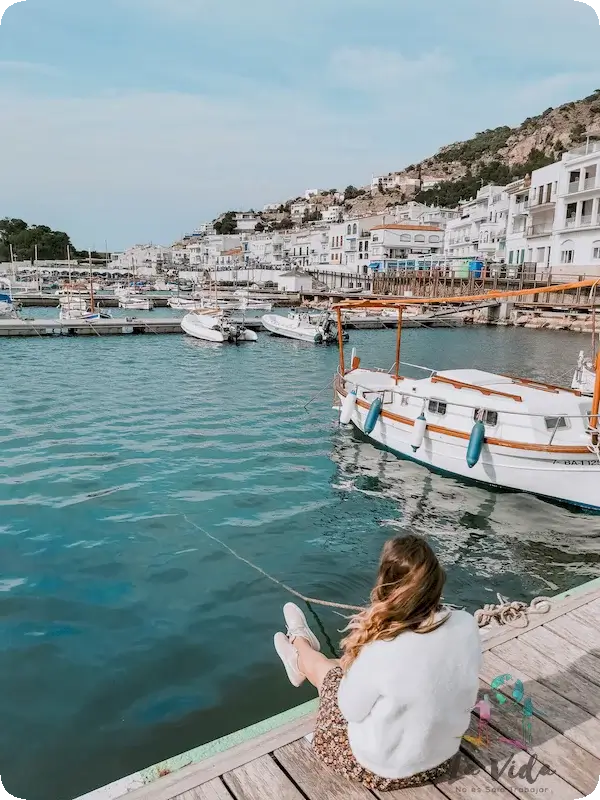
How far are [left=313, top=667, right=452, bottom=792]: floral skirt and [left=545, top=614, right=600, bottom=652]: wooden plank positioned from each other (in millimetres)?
2353

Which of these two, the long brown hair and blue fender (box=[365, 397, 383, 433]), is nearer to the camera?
the long brown hair

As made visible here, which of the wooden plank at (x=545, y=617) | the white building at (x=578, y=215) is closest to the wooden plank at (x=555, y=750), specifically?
the wooden plank at (x=545, y=617)

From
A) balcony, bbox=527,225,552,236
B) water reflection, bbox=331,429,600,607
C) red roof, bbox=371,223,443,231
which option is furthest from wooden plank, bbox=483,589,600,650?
red roof, bbox=371,223,443,231

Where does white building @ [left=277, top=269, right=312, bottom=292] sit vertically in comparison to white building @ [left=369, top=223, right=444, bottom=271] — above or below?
below

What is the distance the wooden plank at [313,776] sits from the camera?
382 cm

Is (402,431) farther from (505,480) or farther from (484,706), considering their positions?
(484,706)

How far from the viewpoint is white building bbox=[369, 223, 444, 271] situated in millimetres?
103750

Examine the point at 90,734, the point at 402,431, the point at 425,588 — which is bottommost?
the point at 90,734

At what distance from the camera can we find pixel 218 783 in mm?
3947

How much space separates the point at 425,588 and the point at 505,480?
1178 centimetres

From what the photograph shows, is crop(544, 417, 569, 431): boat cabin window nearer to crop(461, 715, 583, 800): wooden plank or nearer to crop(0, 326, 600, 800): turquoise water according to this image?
crop(0, 326, 600, 800): turquoise water

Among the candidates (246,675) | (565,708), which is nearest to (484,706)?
(565,708)

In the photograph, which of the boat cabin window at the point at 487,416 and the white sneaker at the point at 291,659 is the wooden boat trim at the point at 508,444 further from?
the white sneaker at the point at 291,659

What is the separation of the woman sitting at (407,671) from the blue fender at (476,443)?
10.8 meters
